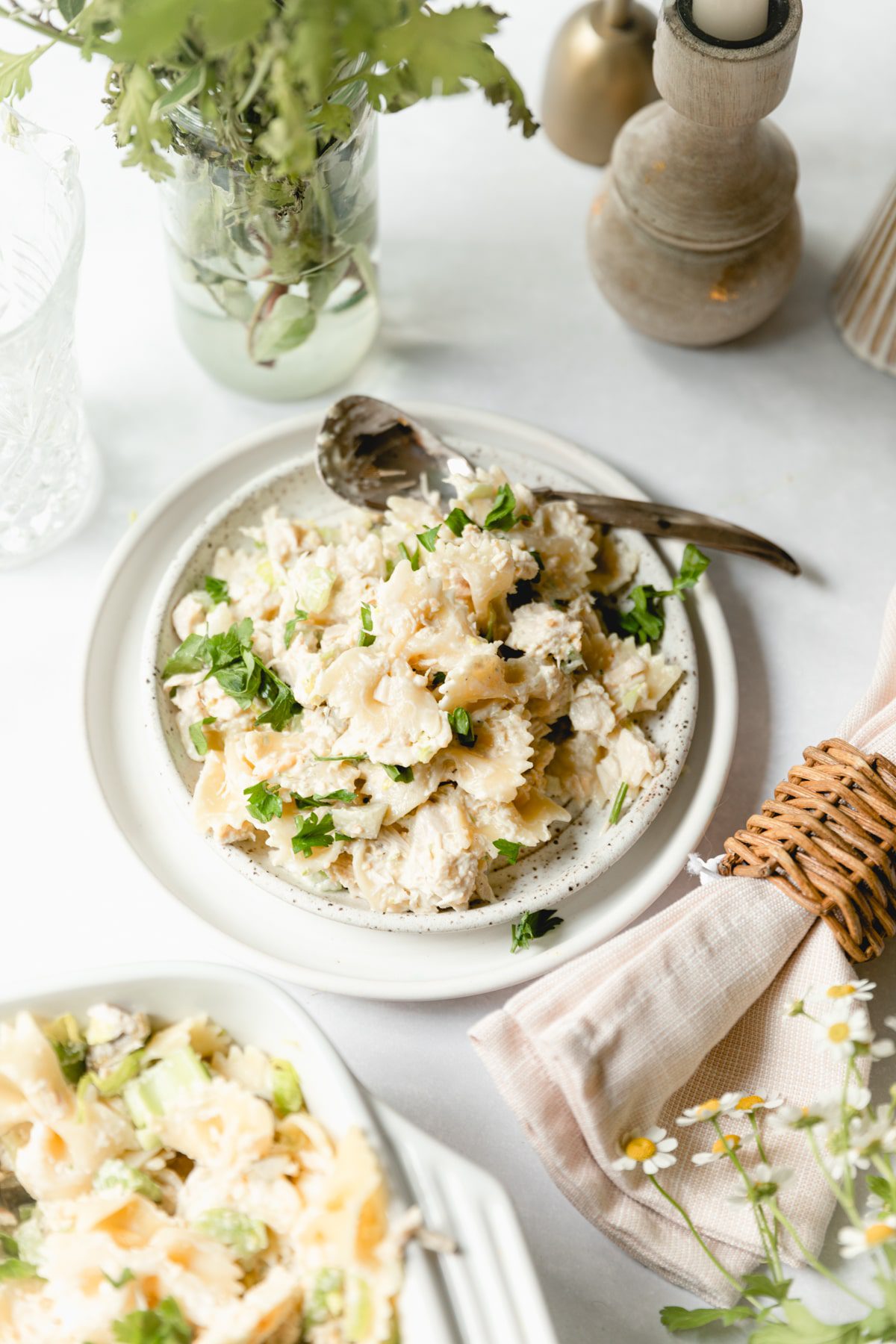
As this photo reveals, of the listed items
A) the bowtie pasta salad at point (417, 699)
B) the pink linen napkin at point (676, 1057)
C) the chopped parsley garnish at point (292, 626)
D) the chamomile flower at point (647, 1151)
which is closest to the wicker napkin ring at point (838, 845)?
the pink linen napkin at point (676, 1057)

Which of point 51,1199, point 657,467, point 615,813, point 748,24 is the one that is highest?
point 748,24

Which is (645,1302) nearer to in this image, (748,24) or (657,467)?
(657,467)

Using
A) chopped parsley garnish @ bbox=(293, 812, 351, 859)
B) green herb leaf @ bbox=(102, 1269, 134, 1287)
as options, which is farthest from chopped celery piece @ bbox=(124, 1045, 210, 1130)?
chopped parsley garnish @ bbox=(293, 812, 351, 859)

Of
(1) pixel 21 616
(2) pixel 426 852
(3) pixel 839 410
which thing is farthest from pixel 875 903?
(1) pixel 21 616

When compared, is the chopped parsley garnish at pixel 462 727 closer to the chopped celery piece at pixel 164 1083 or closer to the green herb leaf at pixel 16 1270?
the chopped celery piece at pixel 164 1083

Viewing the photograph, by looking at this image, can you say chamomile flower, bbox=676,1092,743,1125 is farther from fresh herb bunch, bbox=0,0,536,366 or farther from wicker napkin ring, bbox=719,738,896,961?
fresh herb bunch, bbox=0,0,536,366

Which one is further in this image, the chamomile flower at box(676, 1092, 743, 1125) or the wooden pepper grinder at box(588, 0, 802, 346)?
the wooden pepper grinder at box(588, 0, 802, 346)
